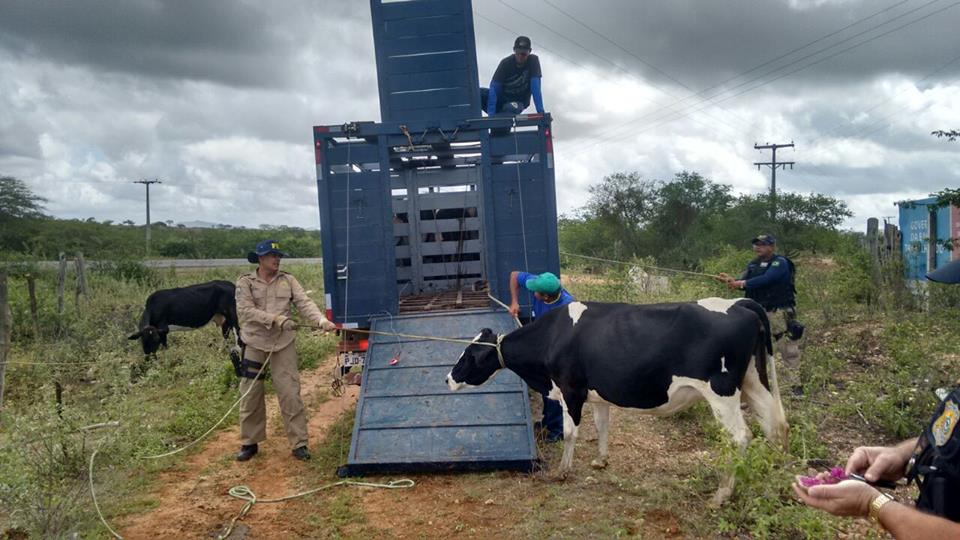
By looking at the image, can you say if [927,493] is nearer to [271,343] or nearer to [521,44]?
[271,343]

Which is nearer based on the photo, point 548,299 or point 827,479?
point 827,479

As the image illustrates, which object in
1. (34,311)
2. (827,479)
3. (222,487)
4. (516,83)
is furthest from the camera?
(34,311)

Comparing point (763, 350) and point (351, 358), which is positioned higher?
point (763, 350)

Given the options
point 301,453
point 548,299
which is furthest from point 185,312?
point 548,299

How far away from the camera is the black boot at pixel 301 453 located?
634 cm

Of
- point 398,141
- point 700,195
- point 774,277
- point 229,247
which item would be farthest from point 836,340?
point 229,247

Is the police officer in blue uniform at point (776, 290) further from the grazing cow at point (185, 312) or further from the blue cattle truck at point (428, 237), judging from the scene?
the grazing cow at point (185, 312)

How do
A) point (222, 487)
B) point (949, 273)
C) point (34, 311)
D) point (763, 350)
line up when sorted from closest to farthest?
point (949, 273), point (763, 350), point (222, 487), point (34, 311)

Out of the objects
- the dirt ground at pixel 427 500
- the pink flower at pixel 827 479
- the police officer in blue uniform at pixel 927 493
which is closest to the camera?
the police officer in blue uniform at pixel 927 493

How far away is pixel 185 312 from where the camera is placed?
11.4 meters

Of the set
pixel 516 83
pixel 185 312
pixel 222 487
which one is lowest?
pixel 222 487

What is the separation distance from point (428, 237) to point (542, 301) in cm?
242

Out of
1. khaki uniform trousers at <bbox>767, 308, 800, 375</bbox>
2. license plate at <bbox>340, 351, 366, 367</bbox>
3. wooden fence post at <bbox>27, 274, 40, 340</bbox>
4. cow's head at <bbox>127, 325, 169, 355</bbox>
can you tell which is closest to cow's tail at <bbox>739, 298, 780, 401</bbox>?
khaki uniform trousers at <bbox>767, 308, 800, 375</bbox>

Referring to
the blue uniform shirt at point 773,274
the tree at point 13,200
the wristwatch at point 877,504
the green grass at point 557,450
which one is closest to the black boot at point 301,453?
the green grass at point 557,450
